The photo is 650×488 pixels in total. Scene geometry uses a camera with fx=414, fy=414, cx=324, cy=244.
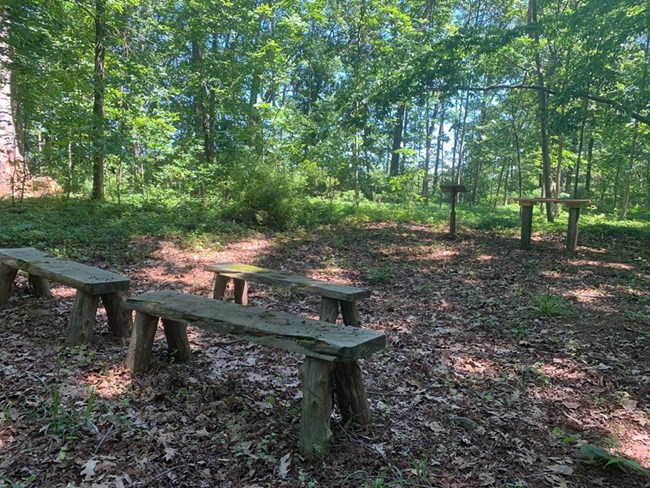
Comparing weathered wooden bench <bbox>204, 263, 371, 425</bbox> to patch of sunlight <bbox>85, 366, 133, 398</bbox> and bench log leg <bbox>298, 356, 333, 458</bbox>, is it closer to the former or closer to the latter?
bench log leg <bbox>298, 356, 333, 458</bbox>

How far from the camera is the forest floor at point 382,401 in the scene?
2369 millimetres

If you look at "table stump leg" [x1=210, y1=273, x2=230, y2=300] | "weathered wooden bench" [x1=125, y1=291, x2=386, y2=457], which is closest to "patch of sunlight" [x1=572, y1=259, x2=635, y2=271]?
"table stump leg" [x1=210, y1=273, x2=230, y2=300]

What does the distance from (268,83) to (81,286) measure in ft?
48.1

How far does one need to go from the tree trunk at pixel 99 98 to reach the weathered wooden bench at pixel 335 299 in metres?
6.74

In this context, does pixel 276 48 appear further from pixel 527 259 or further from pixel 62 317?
pixel 62 317

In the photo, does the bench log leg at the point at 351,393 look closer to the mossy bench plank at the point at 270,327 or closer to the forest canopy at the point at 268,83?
the mossy bench plank at the point at 270,327

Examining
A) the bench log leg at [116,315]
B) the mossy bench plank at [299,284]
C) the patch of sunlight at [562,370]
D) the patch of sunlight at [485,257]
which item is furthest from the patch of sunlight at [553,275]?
the bench log leg at [116,315]

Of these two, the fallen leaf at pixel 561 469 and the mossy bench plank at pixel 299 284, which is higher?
the mossy bench plank at pixel 299 284

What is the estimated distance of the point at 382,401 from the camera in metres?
3.29

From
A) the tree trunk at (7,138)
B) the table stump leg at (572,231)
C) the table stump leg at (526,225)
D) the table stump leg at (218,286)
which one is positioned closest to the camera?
the table stump leg at (218,286)

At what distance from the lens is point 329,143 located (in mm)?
17031

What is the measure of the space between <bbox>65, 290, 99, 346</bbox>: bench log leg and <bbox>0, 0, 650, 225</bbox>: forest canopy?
6.35 m

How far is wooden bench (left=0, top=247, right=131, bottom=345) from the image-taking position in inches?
145

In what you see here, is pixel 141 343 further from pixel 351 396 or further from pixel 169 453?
pixel 351 396
